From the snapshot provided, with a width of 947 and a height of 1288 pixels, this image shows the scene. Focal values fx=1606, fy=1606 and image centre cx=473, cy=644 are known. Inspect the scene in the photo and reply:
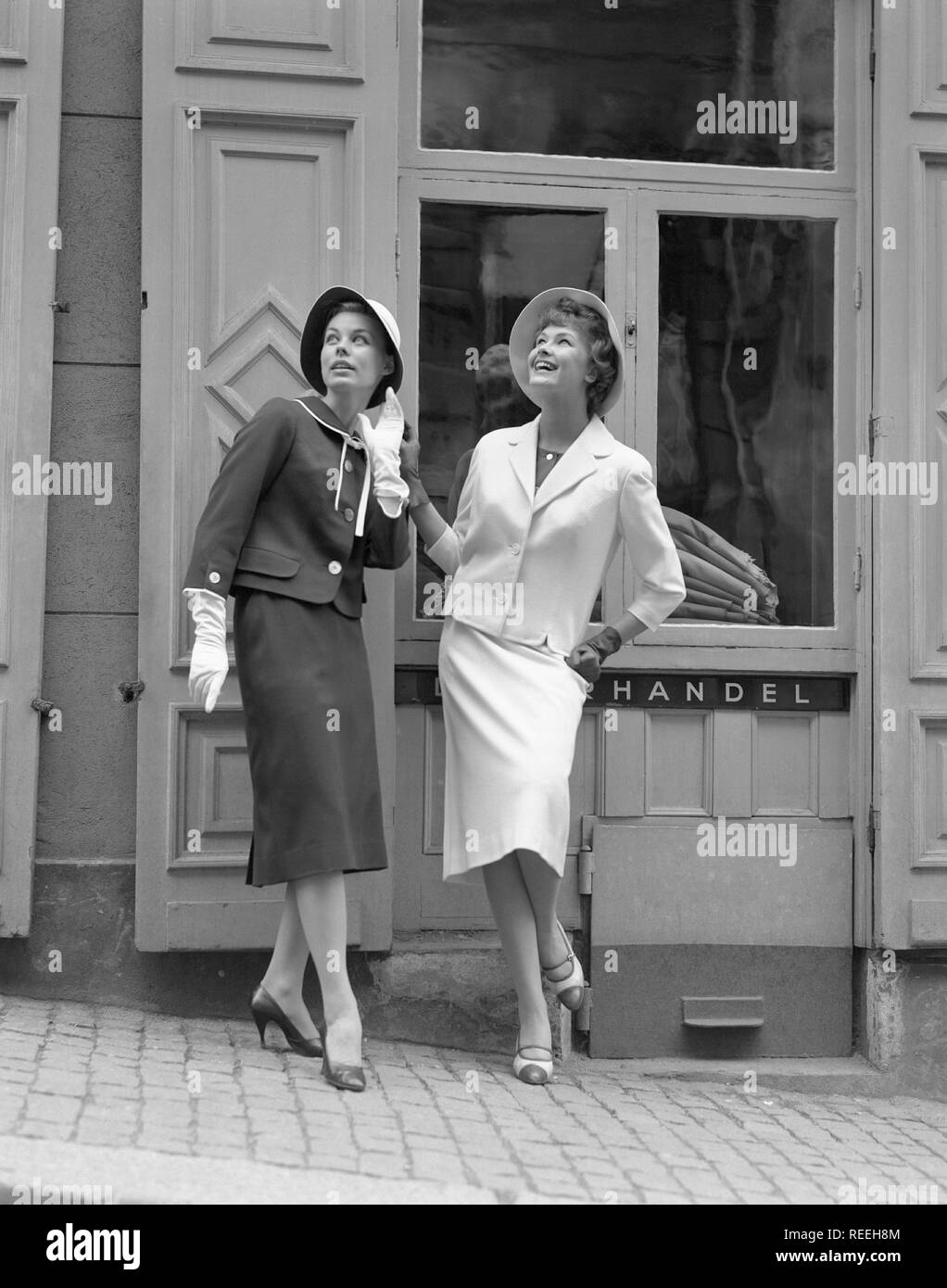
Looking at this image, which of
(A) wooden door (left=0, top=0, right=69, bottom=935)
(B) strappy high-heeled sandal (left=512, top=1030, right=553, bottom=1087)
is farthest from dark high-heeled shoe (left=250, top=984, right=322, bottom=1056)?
(A) wooden door (left=0, top=0, right=69, bottom=935)

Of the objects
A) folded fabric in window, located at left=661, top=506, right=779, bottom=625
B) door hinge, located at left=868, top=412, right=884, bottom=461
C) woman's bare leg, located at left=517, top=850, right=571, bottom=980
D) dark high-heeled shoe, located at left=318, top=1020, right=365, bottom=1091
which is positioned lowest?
dark high-heeled shoe, located at left=318, top=1020, right=365, bottom=1091

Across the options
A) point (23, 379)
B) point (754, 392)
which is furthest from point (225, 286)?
point (754, 392)

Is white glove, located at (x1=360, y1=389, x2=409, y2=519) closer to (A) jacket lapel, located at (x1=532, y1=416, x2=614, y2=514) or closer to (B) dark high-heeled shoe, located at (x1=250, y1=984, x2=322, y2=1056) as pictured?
(A) jacket lapel, located at (x1=532, y1=416, x2=614, y2=514)

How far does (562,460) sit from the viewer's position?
4930 mm

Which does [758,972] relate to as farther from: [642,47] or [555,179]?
[642,47]

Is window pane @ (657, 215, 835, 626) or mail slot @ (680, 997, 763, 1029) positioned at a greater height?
window pane @ (657, 215, 835, 626)

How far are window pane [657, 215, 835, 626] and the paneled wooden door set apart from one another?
1.15m

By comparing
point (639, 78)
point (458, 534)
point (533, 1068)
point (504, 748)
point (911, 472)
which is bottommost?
point (533, 1068)

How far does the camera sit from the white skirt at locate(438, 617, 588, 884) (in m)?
4.62

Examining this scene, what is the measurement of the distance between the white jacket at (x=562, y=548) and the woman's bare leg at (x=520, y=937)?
697 millimetres

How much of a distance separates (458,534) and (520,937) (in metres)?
1.27

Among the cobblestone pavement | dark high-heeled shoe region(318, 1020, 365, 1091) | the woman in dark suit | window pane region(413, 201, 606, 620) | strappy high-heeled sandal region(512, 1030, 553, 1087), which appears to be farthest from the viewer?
window pane region(413, 201, 606, 620)

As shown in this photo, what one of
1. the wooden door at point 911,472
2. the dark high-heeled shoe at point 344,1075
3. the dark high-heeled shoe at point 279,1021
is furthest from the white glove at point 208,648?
the wooden door at point 911,472

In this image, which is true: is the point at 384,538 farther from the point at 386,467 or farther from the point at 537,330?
the point at 537,330
